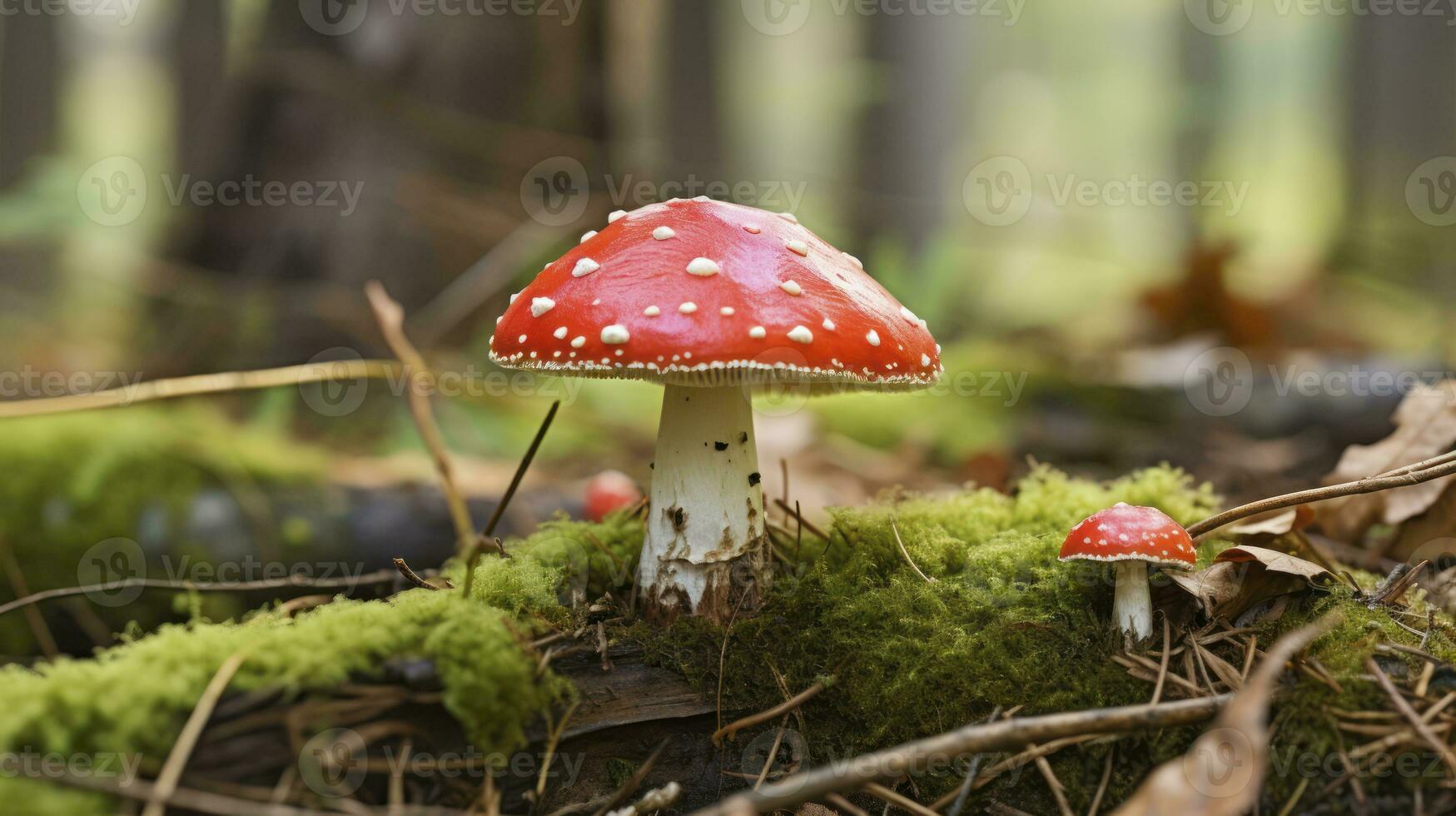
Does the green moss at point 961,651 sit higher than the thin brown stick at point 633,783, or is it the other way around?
the green moss at point 961,651

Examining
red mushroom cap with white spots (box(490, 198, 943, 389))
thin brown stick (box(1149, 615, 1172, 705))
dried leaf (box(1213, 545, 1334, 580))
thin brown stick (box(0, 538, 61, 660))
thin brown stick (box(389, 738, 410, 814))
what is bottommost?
thin brown stick (box(0, 538, 61, 660))

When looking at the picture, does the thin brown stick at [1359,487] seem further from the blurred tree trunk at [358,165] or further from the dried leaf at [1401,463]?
the blurred tree trunk at [358,165]

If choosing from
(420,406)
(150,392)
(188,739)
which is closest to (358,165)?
(150,392)

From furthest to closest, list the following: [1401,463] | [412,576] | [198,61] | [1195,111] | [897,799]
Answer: [1195,111] < [198,61] < [1401,463] < [412,576] < [897,799]

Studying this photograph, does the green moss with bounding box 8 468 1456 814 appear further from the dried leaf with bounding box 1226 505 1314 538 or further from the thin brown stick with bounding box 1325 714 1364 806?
the dried leaf with bounding box 1226 505 1314 538

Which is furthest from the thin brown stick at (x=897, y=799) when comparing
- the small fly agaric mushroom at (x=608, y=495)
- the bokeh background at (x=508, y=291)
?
the bokeh background at (x=508, y=291)

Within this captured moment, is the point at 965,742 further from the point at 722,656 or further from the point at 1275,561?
the point at 1275,561

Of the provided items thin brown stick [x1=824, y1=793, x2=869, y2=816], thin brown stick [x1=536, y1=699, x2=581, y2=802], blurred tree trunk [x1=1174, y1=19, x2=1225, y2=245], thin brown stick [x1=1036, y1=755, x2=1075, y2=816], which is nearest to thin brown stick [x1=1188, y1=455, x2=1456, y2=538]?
thin brown stick [x1=1036, y1=755, x2=1075, y2=816]
